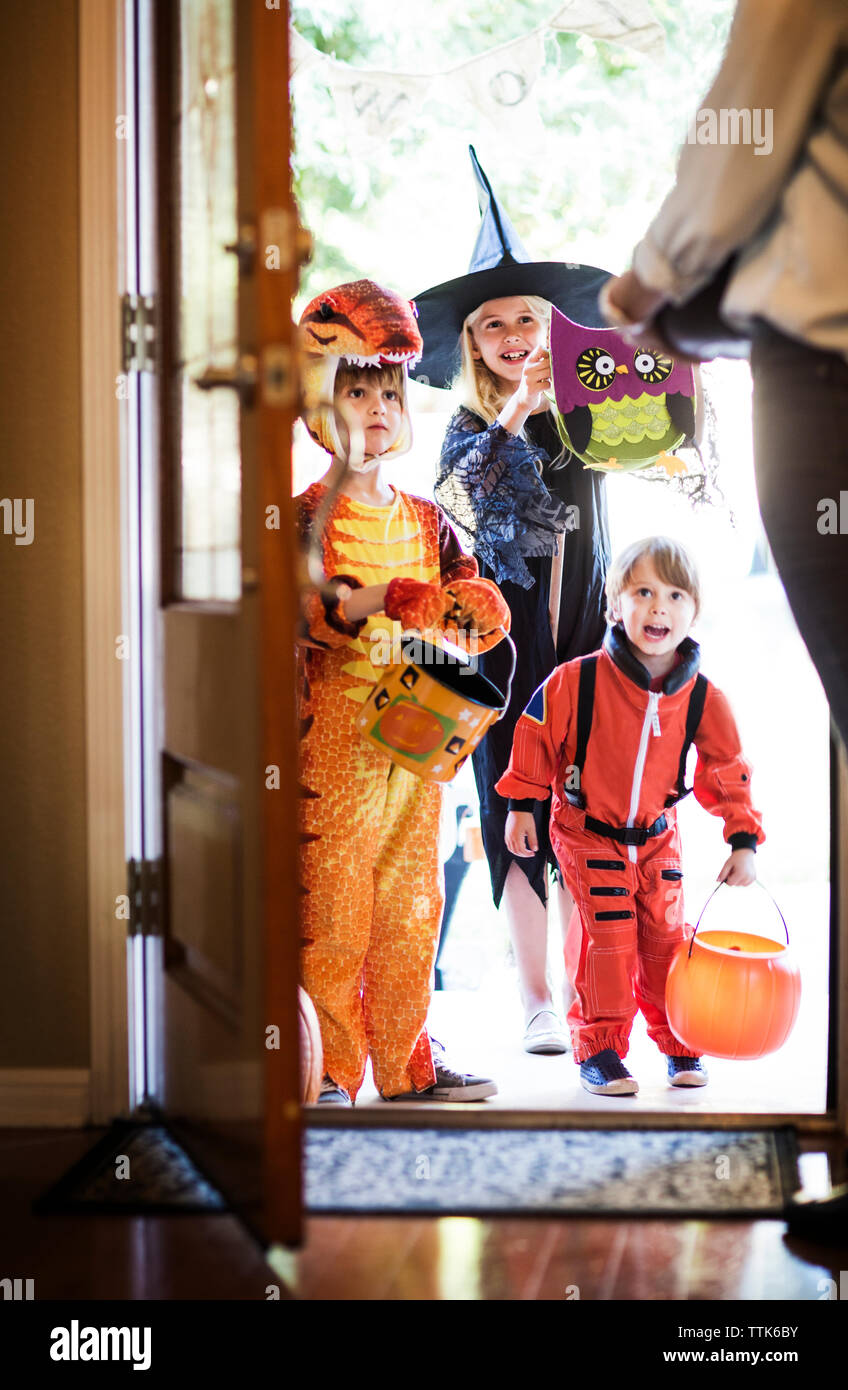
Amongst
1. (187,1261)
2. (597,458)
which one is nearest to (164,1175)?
(187,1261)

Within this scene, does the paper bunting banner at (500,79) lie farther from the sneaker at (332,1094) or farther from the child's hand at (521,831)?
the sneaker at (332,1094)

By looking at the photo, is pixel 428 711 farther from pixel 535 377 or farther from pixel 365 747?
pixel 535 377

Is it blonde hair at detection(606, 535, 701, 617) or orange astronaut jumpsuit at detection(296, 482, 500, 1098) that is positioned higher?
blonde hair at detection(606, 535, 701, 617)

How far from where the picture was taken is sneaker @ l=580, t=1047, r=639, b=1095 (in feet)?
7.55

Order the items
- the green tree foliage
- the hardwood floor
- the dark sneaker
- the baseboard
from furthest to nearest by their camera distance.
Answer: the green tree foliage → the baseboard → the dark sneaker → the hardwood floor

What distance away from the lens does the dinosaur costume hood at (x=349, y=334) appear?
7.53 feet

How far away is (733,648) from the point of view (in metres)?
3.74

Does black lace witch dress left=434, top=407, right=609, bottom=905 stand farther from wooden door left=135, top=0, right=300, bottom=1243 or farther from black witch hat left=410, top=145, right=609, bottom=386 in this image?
A: wooden door left=135, top=0, right=300, bottom=1243

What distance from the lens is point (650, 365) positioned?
8.75ft

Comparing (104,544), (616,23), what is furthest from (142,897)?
(616,23)

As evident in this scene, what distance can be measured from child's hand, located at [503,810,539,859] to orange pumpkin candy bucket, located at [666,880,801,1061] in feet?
1.26

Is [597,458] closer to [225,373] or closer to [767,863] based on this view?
[225,373]

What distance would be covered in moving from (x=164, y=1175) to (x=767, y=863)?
95.1 inches

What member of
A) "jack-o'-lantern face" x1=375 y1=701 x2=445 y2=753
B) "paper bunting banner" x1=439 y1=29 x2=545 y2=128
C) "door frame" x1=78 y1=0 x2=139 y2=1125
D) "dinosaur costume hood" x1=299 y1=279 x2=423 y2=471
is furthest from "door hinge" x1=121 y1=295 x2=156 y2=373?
"paper bunting banner" x1=439 y1=29 x2=545 y2=128
